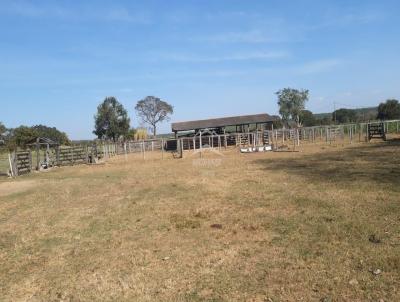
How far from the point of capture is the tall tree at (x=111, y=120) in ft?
252

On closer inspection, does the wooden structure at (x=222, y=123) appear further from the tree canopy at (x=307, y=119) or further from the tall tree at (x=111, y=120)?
the tree canopy at (x=307, y=119)

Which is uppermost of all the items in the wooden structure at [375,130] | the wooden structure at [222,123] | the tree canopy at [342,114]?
the tree canopy at [342,114]

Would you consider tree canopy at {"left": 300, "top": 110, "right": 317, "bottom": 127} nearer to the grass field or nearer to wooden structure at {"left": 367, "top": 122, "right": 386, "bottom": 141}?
wooden structure at {"left": 367, "top": 122, "right": 386, "bottom": 141}

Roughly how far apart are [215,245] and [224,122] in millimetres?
46996

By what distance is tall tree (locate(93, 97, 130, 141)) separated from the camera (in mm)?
76812

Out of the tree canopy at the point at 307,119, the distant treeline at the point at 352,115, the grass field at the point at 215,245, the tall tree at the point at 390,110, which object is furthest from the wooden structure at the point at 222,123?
the grass field at the point at 215,245

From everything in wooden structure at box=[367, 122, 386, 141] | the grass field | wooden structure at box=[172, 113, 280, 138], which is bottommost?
the grass field

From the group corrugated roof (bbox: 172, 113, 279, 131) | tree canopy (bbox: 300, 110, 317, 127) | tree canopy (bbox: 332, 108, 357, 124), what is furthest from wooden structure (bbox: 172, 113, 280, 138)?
tree canopy (bbox: 332, 108, 357, 124)

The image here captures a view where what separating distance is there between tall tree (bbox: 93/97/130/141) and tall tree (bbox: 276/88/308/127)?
3262cm

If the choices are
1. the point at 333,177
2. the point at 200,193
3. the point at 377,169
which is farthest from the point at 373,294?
the point at 377,169

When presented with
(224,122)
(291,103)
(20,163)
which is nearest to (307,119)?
(291,103)

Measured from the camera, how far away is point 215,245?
7.00m

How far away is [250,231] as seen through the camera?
770 cm

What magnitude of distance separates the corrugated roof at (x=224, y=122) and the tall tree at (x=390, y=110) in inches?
1414
